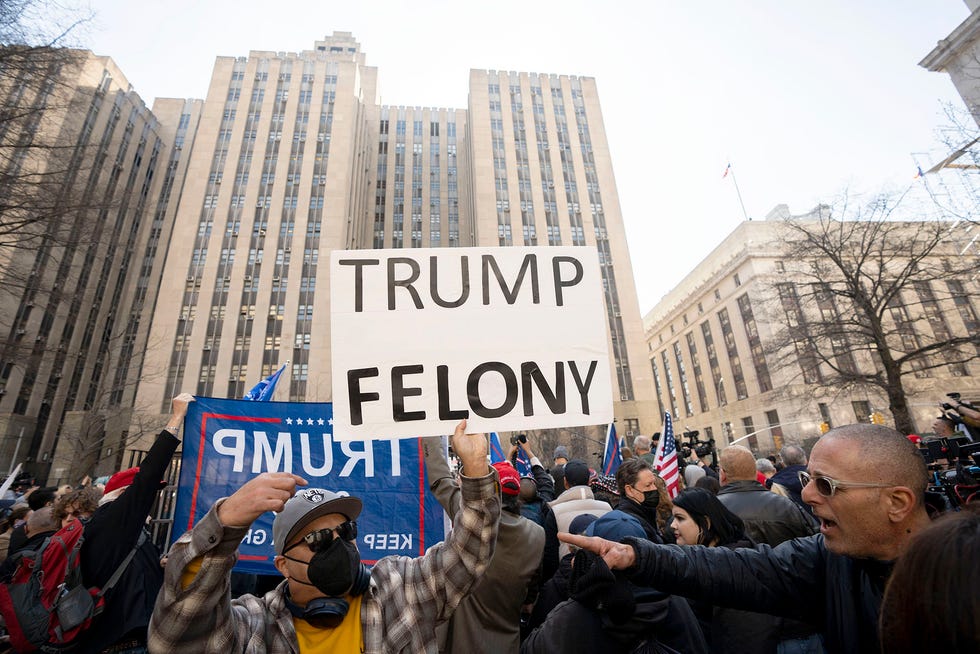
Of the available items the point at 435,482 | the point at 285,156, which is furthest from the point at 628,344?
the point at 435,482

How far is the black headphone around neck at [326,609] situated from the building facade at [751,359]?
42545mm

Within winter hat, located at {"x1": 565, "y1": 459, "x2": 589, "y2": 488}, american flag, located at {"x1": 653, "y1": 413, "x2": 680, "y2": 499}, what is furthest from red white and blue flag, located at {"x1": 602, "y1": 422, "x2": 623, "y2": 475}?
winter hat, located at {"x1": 565, "y1": 459, "x2": 589, "y2": 488}

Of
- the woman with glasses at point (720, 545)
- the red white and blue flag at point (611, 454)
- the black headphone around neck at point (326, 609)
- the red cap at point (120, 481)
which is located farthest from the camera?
the red white and blue flag at point (611, 454)

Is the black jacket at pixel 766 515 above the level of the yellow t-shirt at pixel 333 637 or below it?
above

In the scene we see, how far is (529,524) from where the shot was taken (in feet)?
10.1

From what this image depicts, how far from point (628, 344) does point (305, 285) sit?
111ft

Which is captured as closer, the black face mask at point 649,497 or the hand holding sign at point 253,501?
the hand holding sign at point 253,501

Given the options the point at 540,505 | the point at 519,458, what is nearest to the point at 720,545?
the point at 540,505

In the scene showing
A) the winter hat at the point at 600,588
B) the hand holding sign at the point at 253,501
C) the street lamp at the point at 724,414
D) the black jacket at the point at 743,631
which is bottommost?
the black jacket at the point at 743,631

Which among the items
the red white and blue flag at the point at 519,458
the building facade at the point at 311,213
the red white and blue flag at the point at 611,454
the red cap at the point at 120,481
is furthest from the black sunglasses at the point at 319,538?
the building facade at the point at 311,213

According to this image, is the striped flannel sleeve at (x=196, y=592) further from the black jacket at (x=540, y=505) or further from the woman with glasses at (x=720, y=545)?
the black jacket at (x=540, y=505)

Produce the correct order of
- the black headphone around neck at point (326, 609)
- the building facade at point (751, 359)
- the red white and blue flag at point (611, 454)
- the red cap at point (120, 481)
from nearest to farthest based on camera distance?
the black headphone around neck at point (326, 609), the red cap at point (120, 481), the red white and blue flag at point (611, 454), the building facade at point (751, 359)

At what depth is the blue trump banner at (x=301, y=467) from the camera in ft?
13.8

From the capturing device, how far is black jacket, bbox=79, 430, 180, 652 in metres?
2.85
